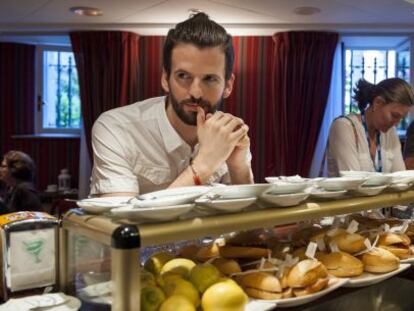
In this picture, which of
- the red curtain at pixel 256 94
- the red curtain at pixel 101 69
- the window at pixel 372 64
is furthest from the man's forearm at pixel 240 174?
the window at pixel 372 64

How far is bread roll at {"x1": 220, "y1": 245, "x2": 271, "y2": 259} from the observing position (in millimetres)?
1130

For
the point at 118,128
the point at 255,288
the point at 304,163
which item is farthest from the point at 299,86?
the point at 255,288

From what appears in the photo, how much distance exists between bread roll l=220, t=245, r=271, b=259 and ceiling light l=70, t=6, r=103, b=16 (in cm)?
355

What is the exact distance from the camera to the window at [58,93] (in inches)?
219

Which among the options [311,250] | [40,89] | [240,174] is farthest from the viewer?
[40,89]

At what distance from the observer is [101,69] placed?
5105mm

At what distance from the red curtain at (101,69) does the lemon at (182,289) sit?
4.32 meters

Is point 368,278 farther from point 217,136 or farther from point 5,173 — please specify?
point 5,173

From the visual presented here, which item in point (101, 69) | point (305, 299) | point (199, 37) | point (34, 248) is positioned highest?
point (101, 69)

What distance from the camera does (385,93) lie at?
267 centimetres

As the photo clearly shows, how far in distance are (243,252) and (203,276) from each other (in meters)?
0.18

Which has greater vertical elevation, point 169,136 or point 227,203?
point 169,136

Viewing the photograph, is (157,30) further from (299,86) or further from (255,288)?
(255,288)

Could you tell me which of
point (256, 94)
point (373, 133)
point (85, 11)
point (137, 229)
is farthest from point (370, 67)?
point (137, 229)
